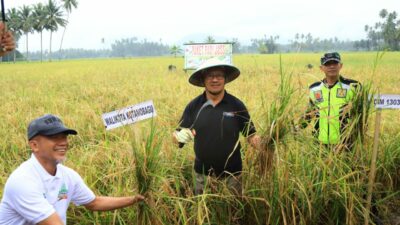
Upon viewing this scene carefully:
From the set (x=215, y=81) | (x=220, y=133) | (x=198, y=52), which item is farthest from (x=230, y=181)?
(x=198, y=52)

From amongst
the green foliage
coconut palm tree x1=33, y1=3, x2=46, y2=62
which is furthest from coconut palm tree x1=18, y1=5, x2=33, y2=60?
the green foliage

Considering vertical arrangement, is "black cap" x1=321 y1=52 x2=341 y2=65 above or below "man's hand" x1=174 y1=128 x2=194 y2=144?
above

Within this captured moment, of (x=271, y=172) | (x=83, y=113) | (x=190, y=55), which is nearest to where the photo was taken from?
(x=271, y=172)

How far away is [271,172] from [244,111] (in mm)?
528

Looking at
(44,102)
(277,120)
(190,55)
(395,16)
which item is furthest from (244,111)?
(395,16)

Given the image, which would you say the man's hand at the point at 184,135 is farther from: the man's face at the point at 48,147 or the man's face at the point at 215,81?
the man's face at the point at 48,147

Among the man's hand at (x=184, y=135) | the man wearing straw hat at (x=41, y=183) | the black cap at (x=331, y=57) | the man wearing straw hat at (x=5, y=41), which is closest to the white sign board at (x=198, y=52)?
the black cap at (x=331, y=57)

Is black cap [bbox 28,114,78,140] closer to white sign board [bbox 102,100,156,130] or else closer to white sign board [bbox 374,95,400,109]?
white sign board [bbox 102,100,156,130]

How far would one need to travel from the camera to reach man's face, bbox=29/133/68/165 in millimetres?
2025

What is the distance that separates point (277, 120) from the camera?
237 cm

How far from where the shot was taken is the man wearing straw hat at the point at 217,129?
110 inches

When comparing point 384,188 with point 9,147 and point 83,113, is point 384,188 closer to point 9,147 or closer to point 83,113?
point 9,147

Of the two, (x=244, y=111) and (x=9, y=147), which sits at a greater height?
(x=244, y=111)

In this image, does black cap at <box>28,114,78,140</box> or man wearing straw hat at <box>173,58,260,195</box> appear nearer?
black cap at <box>28,114,78,140</box>
